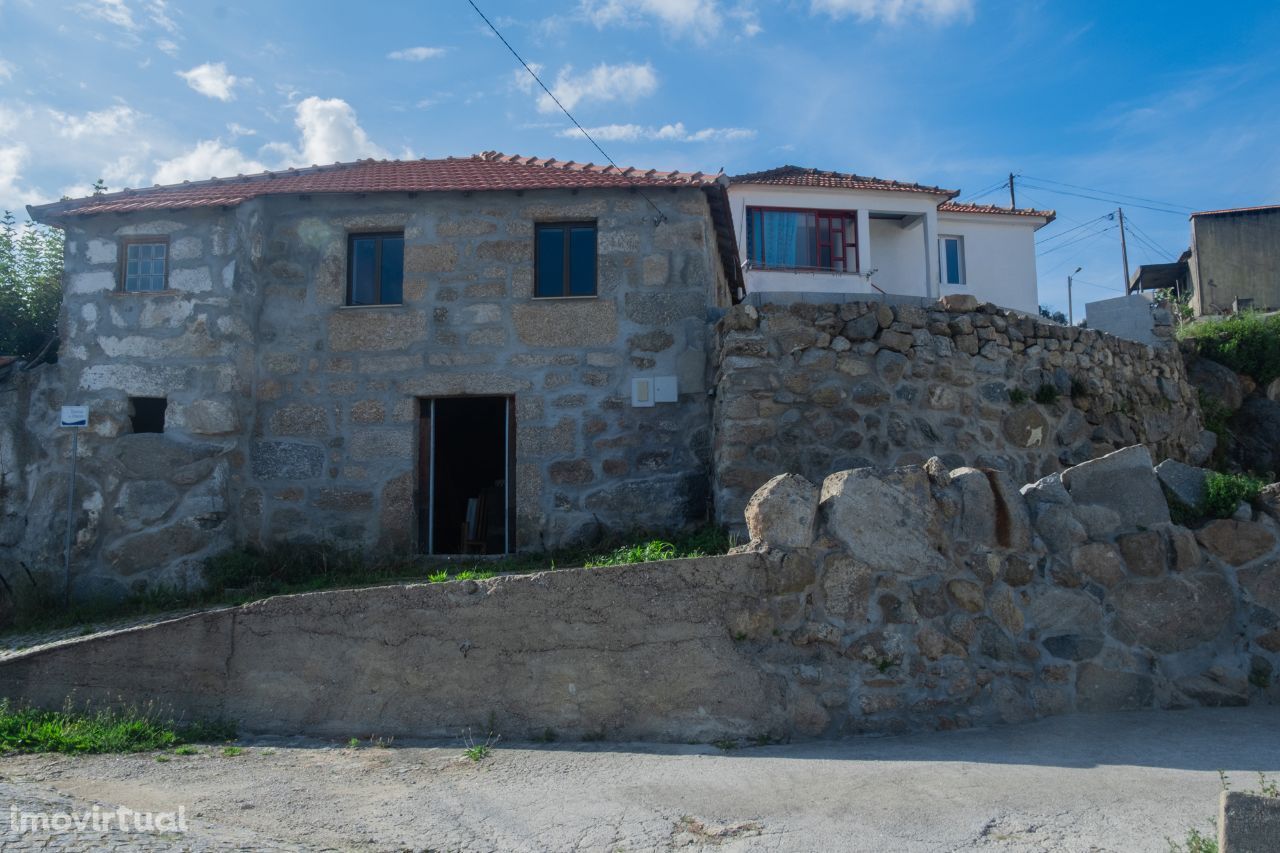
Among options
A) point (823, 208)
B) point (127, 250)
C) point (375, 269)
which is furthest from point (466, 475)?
point (823, 208)

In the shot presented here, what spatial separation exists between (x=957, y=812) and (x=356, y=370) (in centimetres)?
718

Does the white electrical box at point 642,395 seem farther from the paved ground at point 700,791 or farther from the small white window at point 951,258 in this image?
the small white window at point 951,258

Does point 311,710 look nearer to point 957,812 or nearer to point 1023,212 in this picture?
point 957,812

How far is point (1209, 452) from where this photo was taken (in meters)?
11.3

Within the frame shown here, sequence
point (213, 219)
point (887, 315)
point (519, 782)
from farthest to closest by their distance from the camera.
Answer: point (213, 219) < point (887, 315) < point (519, 782)

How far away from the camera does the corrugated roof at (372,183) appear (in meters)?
9.27

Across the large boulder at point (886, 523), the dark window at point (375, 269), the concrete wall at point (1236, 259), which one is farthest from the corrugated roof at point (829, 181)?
the large boulder at point (886, 523)

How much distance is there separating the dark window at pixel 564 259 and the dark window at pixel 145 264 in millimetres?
3561

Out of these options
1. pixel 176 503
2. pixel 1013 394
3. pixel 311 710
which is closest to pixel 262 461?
pixel 176 503

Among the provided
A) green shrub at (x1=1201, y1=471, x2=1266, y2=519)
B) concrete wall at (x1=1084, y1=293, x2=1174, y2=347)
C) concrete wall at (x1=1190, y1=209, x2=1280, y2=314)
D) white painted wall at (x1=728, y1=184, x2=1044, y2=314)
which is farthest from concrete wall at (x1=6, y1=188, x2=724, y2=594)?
concrete wall at (x1=1190, y1=209, x2=1280, y2=314)

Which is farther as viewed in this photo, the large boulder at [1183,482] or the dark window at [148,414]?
the dark window at [148,414]

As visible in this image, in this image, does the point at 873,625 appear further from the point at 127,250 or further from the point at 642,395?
the point at 127,250

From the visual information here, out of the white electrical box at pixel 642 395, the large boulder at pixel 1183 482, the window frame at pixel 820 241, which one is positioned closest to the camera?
the large boulder at pixel 1183 482

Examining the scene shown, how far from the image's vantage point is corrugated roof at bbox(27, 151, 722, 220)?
9.27 metres
